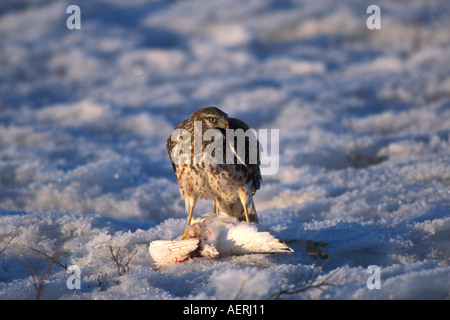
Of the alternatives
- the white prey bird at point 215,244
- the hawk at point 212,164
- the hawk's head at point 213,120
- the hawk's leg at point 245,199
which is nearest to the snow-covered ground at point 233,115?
the white prey bird at point 215,244

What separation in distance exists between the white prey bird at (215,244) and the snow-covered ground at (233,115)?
10cm

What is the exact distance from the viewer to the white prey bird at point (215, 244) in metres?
3.84

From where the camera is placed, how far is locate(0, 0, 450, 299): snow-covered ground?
3721 mm

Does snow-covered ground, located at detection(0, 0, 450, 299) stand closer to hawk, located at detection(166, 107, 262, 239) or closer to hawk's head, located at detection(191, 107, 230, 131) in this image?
hawk, located at detection(166, 107, 262, 239)

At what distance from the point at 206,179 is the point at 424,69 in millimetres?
9970

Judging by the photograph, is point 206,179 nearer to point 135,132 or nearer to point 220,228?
point 220,228

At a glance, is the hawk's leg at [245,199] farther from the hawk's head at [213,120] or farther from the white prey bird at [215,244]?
the hawk's head at [213,120]

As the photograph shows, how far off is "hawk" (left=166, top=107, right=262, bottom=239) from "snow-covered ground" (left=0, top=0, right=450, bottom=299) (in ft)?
1.73

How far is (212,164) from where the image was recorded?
440 cm

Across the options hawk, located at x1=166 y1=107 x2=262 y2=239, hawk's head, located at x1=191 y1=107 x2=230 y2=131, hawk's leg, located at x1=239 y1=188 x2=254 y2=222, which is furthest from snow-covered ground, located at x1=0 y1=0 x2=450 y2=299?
hawk's head, located at x1=191 y1=107 x2=230 y2=131

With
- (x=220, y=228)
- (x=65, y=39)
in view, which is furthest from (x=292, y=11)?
(x=220, y=228)

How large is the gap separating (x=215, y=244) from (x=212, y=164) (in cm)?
79

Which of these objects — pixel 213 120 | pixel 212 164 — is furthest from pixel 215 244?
pixel 213 120

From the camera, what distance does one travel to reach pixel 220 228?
412cm
